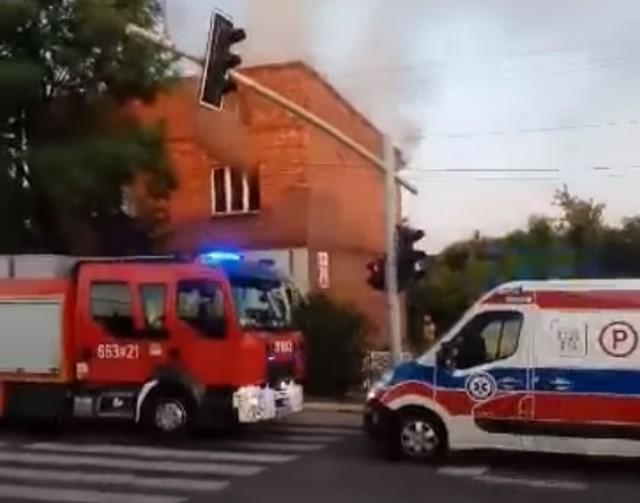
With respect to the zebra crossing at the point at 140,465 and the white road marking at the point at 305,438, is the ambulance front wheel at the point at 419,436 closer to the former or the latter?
the zebra crossing at the point at 140,465

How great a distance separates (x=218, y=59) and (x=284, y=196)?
47.7 feet

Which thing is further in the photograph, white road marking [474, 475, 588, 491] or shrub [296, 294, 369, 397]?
shrub [296, 294, 369, 397]

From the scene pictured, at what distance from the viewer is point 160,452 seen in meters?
15.7

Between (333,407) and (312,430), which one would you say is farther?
(333,407)

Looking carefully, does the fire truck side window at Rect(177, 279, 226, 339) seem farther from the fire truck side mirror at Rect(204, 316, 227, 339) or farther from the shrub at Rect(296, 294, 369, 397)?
the shrub at Rect(296, 294, 369, 397)

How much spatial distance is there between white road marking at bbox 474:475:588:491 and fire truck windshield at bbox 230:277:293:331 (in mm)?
4797

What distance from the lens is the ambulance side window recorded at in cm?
1395

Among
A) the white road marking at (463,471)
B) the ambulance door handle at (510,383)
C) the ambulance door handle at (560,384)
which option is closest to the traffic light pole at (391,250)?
the white road marking at (463,471)

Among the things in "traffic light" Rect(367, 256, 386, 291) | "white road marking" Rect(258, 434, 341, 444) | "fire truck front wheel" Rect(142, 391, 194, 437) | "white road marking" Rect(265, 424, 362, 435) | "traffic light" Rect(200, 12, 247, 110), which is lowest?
"white road marking" Rect(258, 434, 341, 444)

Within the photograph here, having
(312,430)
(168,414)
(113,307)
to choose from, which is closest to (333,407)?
(312,430)

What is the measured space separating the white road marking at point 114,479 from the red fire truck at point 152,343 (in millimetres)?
2944

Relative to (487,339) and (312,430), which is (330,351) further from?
(487,339)

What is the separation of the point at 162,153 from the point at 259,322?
1021 cm

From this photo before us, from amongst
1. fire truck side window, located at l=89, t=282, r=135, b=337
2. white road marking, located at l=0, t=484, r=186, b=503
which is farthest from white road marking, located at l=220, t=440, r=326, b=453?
white road marking, located at l=0, t=484, r=186, b=503
